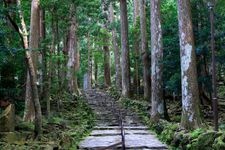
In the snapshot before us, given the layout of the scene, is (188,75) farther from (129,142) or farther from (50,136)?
(50,136)

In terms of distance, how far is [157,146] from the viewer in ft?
42.9

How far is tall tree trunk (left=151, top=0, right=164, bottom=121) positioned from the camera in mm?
17922

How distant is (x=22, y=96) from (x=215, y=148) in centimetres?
1041

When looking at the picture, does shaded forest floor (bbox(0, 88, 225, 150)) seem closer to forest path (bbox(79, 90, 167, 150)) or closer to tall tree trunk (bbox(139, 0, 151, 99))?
forest path (bbox(79, 90, 167, 150))

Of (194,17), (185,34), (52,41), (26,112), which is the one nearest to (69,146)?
(26,112)

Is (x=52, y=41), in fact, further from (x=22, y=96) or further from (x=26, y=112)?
(x=26, y=112)

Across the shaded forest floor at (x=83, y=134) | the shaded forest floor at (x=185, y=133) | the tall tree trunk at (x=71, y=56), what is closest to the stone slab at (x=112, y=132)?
the shaded forest floor at (x=83, y=134)

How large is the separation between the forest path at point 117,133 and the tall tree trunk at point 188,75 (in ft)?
4.05

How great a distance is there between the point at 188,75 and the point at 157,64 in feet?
14.7

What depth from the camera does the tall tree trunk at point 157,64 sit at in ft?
58.8

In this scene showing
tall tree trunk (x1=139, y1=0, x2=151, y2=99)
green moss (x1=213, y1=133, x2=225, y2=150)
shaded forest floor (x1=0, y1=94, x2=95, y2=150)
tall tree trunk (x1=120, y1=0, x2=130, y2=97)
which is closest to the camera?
green moss (x1=213, y1=133, x2=225, y2=150)

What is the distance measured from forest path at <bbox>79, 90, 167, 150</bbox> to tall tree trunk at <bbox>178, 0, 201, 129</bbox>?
4.05ft

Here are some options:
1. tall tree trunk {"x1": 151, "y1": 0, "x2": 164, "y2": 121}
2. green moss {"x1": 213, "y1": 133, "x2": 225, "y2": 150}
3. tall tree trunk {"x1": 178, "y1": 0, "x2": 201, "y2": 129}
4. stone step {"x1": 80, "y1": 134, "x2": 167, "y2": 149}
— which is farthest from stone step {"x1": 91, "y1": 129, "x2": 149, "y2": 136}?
green moss {"x1": 213, "y1": 133, "x2": 225, "y2": 150}

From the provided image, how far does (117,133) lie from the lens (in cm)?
1639
